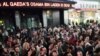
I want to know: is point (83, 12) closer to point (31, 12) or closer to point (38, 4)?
point (31, 12)

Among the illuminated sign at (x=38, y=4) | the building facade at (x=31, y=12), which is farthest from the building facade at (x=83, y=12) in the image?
the illuminated sign at (x=38, y=4)

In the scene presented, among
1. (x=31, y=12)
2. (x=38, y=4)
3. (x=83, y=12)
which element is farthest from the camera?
(x=83, y=12)

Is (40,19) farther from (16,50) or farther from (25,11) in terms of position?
(16,50)

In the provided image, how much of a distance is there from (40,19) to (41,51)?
2191cm

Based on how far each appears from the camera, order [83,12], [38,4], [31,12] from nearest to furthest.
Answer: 1. [38,4]
2. [31,12]
3. [83,12]

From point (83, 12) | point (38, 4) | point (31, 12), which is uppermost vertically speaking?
point (38, 4)

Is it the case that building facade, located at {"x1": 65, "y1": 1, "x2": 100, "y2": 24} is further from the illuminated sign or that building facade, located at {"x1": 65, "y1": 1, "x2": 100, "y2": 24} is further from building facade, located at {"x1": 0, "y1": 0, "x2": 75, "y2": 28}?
the illuminated sign

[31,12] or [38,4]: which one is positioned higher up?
[38,4]

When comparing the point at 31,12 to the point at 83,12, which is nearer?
the point at 31,12

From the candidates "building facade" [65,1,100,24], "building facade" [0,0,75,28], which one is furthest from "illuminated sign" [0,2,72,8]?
"building facade" [65,1,100,24]

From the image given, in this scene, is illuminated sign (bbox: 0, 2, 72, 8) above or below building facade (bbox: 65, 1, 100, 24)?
above

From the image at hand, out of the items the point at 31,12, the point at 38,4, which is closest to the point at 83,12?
the point at 31,12

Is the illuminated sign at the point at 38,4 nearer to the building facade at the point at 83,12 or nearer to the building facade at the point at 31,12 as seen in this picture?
the building facade at the point at 31,12

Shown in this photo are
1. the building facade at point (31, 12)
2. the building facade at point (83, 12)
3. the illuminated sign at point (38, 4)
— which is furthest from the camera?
the building facade at point (83, 12)
